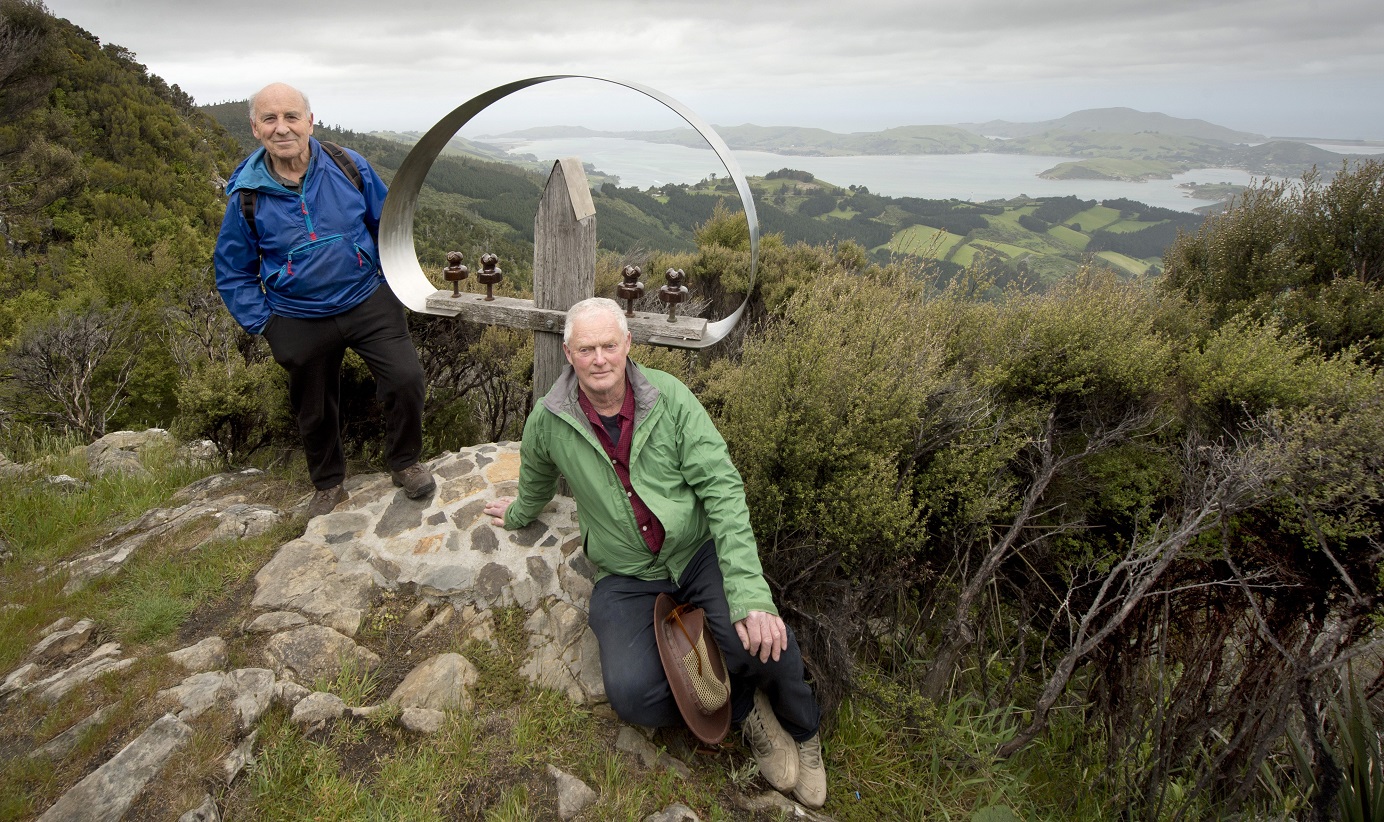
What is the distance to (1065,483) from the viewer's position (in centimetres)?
352

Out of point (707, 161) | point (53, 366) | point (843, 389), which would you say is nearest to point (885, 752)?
point (843, 389)

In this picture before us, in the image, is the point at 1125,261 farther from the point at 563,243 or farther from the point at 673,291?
the point at 563,243

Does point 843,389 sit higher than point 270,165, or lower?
lower

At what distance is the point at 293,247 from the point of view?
2922 millimetres

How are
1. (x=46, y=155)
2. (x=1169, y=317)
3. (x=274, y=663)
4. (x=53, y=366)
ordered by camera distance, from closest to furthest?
(x=274, y=663)
(x=1169, y=317)
(x=53, y=366)
(x=46, y=155)

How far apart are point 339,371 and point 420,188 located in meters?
1.02

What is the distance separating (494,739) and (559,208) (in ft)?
7.77

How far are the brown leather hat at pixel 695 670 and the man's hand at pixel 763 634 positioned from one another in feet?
0.63

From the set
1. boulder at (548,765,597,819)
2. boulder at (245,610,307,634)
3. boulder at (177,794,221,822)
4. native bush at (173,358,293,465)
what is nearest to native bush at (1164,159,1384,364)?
boulder at (548,765,597,819)

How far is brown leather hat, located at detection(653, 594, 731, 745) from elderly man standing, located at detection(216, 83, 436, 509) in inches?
68.5

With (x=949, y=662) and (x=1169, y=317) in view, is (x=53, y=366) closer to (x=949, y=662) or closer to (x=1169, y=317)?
(x=949, y=662)

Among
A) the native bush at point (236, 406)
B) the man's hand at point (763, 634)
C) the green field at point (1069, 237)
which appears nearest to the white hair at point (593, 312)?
the man's hand at point (763, 634)

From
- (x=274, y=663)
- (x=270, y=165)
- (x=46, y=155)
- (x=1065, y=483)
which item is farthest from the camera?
(x=46, y=155)

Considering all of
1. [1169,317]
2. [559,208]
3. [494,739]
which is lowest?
[494,739]
